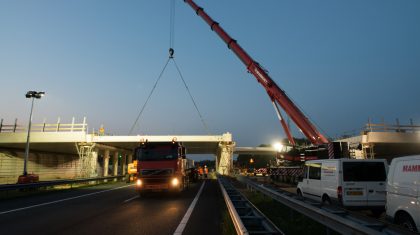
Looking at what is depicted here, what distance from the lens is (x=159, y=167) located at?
57.6 feet

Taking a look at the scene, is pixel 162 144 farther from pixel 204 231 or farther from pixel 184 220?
pixel 204 231

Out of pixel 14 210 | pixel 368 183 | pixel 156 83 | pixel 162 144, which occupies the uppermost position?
Result: pixel 156 83

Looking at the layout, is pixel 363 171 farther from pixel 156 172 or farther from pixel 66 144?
pixel 66 144

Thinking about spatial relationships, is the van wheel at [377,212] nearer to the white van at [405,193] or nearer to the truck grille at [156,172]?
the white van at [405,193]

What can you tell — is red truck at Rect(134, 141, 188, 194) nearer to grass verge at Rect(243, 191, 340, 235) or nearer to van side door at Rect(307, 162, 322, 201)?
grass verge at Rect(243, 191, 340, 235)

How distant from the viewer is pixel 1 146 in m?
40.7

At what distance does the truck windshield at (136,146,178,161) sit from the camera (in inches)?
712

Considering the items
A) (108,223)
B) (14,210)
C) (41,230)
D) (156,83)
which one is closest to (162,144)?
(14,210)

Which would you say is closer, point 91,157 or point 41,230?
point 41,230

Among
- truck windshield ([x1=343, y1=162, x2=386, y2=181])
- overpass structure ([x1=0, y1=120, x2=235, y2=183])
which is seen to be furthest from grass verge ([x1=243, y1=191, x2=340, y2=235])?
overpass structure ([x1=0, y1=120, x2=235, y2=183])

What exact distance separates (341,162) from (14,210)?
38.3ft

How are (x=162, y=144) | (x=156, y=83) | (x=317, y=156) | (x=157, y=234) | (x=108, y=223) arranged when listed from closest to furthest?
(x=157, y=234)
(x=108, y=223)
(x=162, y=144)
(x=317, y=156)
(x=156, y=83)

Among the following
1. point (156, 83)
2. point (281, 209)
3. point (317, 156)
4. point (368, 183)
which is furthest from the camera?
point (156, 83)

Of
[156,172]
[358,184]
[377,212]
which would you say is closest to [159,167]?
[156,172]
